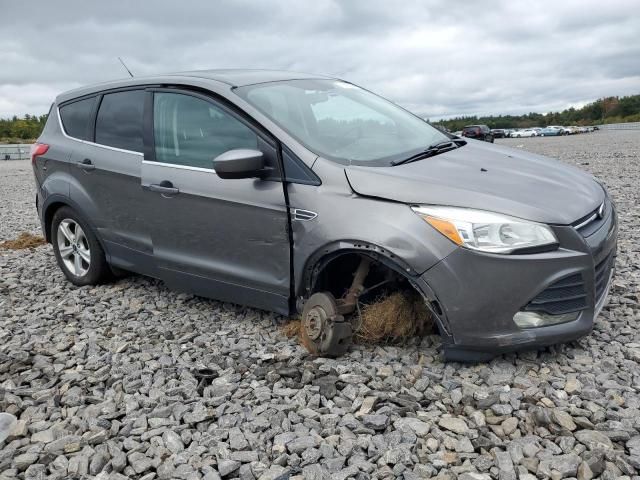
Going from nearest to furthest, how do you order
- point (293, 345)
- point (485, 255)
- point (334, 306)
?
point (485, 255) → point (334, 306) → point (293, 345)

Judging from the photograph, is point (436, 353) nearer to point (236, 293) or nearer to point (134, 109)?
point (236, 293)

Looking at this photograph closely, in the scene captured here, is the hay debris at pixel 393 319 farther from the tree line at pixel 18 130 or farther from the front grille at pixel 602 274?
the tree line at pixel 18 130

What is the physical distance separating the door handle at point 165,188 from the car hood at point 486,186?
1347 mm

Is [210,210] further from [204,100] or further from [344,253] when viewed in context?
[344,253]

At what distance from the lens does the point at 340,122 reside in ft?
13.0

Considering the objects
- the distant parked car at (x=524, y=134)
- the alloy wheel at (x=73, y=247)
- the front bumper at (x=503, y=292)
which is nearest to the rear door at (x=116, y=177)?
the alloy wheel at (x=73, y=247)

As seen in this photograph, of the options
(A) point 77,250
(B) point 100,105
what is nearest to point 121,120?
(B) point 100,105

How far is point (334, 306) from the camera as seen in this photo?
3.44 meters

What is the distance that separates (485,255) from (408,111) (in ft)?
7.21

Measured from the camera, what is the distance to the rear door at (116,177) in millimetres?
4406

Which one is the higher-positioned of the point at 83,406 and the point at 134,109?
the point at 134,109

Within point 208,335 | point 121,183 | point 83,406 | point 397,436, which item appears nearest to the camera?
point 397,436

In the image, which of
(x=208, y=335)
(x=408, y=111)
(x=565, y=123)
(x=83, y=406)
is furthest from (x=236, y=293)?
(x=565, y=123)

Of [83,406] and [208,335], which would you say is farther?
[208,335]
